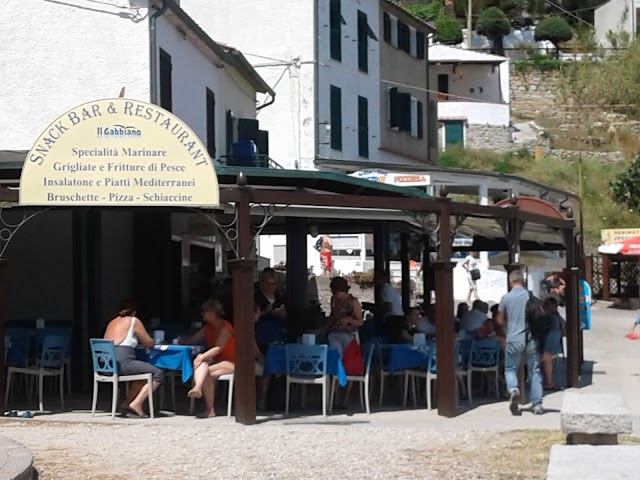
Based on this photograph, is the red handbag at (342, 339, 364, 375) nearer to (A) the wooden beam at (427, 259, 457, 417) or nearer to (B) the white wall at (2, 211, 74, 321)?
(A) the wooden beam at (427, 259, 457, 417)

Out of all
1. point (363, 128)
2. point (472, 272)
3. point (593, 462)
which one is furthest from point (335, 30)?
point (593, 462)

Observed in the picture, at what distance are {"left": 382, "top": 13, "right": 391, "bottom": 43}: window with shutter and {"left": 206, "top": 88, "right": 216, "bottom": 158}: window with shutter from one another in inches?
717

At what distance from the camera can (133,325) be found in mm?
15070

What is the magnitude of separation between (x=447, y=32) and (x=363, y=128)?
108ft

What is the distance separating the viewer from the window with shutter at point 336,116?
36188 millimetres

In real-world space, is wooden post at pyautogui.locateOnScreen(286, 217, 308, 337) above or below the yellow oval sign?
below

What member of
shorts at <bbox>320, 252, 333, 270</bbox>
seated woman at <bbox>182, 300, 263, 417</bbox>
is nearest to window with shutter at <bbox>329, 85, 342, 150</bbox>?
shorts at <bbox>320, 252, 333, 270</bbox>

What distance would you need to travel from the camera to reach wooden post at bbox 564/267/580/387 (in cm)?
1880

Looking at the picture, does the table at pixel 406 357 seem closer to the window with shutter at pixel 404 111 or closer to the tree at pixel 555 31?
the window with shutter at pixel 404 111

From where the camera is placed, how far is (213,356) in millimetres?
15133

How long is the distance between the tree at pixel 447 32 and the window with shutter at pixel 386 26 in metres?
28.8

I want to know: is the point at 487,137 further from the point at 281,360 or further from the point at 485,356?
the point at 281,360

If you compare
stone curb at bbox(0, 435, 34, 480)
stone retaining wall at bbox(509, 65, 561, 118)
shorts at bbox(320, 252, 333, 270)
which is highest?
stone retaining wall at bbox(509, 65, 561, 118)

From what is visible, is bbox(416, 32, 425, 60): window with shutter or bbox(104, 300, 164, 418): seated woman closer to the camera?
bbox(104, 300, 164, 418): seated woman
